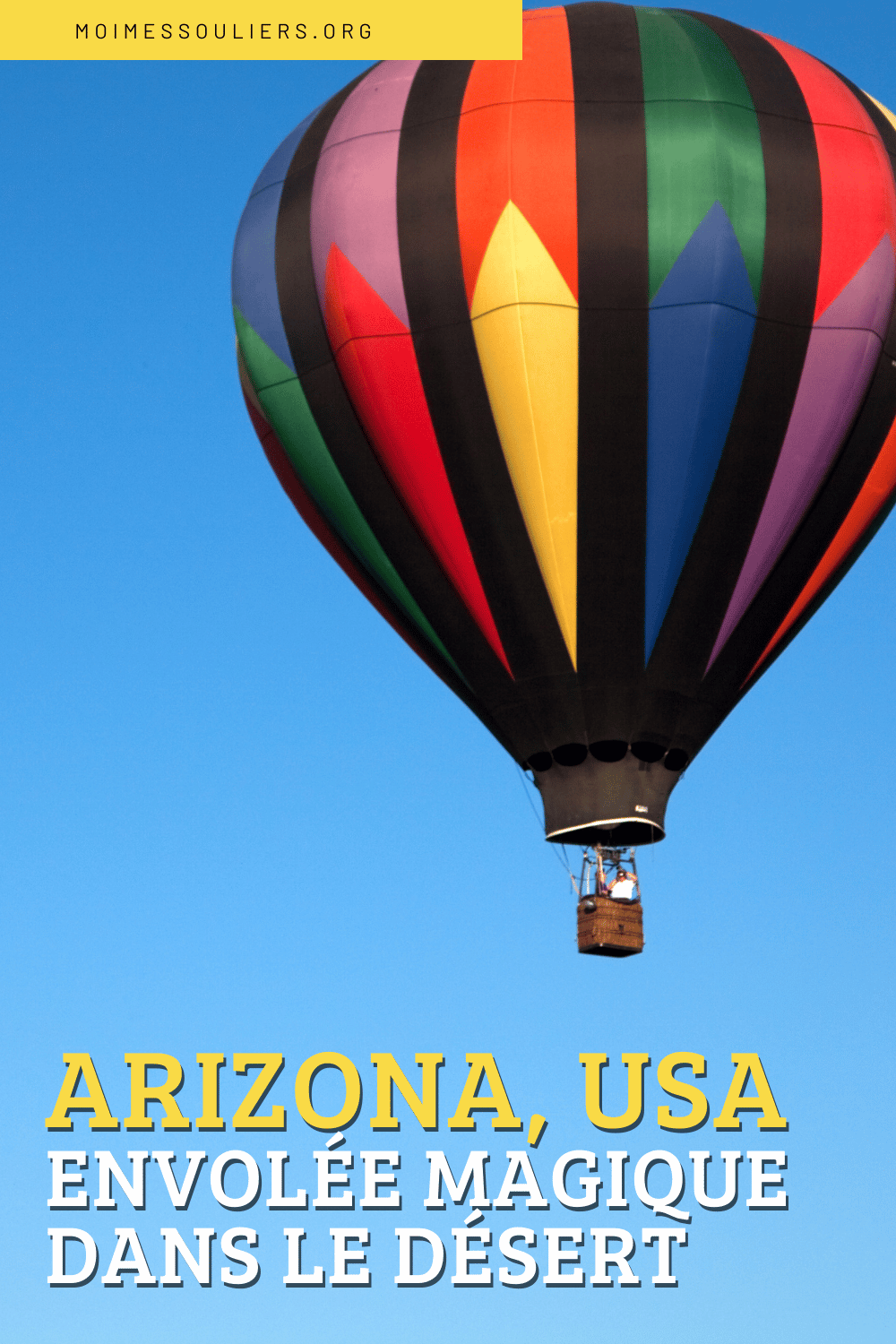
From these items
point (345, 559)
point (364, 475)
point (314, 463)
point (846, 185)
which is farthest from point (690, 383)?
point (345, 559)

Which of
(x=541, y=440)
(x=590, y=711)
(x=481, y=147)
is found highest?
(x=481, y=147)

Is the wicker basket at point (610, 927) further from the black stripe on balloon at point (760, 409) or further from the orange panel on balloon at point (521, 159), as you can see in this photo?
the orange panel on balloon at point (521, 159)

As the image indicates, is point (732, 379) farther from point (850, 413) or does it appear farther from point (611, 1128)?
point (611, 1128)

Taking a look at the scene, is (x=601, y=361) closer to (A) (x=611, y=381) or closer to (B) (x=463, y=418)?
(A) (x=611, y=381)

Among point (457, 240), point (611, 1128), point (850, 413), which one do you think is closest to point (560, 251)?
point (457, 240)

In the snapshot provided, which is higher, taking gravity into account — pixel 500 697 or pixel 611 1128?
pixel 500 697
